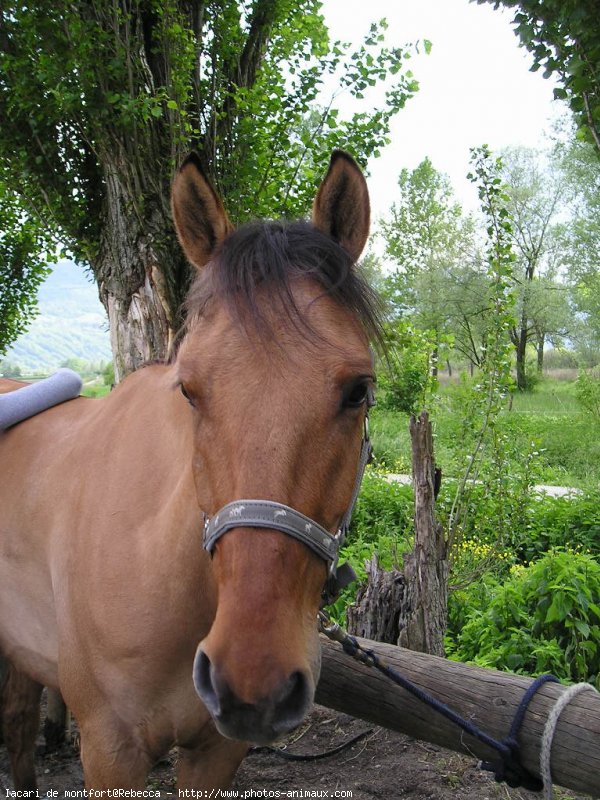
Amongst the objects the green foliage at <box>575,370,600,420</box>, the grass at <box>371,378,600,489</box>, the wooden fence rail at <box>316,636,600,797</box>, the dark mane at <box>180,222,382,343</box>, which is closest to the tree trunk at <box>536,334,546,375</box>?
the grass at <box>371,378,600,489</box>

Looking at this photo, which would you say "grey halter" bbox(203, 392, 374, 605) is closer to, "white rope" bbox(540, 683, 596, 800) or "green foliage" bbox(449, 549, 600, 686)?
"white rope" bbox(540, 683, 596, 800)

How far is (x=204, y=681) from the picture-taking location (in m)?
1.30

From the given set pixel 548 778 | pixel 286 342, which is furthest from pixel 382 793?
pixel 286 342

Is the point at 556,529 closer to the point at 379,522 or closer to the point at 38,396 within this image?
the point at 379,522

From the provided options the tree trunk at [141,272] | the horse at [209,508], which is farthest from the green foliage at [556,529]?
the horse at [209,508]

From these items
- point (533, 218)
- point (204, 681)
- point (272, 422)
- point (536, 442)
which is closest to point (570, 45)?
point (272, 422)

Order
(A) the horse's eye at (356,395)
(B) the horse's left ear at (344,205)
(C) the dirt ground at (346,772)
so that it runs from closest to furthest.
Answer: (A) the horse's eye at (356,395) → (B) the horse's left ear at (344,205) → (C) the dirt ground at (346,772)

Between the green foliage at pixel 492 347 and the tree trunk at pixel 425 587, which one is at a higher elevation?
the green foliage at pixel 492 347

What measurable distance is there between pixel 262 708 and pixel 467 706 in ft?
4.21

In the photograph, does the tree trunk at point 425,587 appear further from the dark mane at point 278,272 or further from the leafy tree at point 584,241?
the leafy tree at point 584,241

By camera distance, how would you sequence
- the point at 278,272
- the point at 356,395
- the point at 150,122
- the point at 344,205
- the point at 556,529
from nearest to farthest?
the point at 356,395 < the point at 278,272 < the point at 344,205 < the point at 150,122 < the point at 556,529

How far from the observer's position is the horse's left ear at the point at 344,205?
5.96ft

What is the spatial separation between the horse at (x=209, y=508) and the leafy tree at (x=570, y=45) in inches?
69.5

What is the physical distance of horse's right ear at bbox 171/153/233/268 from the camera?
1.83 m
